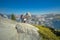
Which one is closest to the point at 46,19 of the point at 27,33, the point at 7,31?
the point at 27,33

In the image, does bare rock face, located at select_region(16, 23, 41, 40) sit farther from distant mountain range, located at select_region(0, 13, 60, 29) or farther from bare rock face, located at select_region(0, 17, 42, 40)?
distant mountain range, located at select_region(0, 13, 60, 29)

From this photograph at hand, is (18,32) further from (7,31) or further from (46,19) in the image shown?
(46,19)

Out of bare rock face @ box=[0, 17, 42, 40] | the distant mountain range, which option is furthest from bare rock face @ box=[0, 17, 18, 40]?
the distant mountain range

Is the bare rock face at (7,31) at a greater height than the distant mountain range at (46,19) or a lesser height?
lesser

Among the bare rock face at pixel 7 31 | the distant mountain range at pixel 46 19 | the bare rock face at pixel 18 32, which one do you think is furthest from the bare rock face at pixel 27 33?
the distant mountain range at pixel 46 19

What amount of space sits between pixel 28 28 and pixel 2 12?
1498 mm

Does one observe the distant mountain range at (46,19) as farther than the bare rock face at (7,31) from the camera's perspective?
Yes

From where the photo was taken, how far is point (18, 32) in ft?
14.5

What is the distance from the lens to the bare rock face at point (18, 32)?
4348 millimetres

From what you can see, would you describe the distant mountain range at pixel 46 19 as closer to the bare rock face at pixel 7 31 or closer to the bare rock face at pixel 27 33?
the bare rock face at pixel 7 31

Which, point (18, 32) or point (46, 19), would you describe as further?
point (46, 19)

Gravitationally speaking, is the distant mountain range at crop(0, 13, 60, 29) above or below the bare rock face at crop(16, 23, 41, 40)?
above

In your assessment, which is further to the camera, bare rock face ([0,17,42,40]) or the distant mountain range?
the distant mountain range

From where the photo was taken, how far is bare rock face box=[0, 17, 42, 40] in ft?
14.3
